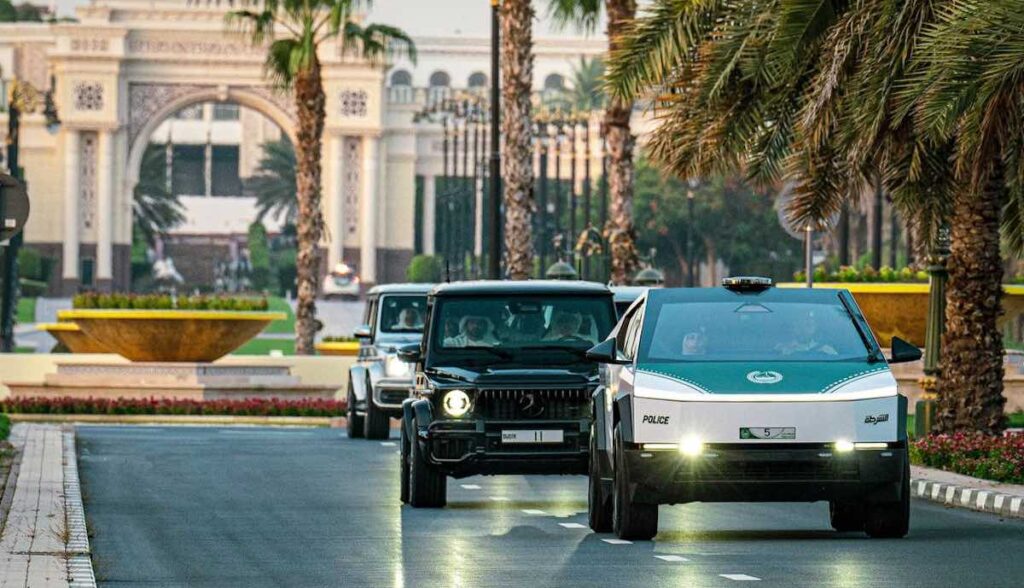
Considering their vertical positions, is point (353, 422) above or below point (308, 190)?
below

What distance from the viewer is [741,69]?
25.0m

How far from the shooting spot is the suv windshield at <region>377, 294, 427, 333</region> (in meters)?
31.2

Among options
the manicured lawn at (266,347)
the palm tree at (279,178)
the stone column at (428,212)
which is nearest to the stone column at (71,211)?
the stone column at (428,212)

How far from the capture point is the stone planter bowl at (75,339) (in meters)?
52.9

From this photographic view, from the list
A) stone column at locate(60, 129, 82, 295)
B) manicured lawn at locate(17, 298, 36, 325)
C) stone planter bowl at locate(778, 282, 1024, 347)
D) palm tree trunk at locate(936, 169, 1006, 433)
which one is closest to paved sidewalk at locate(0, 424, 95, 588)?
palm tree trunk at locate(936, 169, 1006, 433)

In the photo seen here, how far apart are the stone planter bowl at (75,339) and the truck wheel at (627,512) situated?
120ft

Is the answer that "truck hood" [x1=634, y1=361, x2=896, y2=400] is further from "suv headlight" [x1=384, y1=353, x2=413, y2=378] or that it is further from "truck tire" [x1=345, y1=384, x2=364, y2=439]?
"truck tire" [x1=345, y1=384, x2=364, y2=439]

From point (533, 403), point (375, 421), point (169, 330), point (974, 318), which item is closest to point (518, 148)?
point (169, 330)

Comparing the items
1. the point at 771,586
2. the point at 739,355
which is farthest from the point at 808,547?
the point at 771,586

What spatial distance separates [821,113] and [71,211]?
10462cm

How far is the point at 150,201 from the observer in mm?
153375

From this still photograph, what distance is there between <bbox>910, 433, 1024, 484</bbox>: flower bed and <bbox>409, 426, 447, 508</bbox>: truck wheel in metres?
4.99

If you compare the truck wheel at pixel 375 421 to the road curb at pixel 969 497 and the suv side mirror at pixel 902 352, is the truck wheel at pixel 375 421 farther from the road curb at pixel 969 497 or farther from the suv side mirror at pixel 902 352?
the suv side mirror at pixel 902 352

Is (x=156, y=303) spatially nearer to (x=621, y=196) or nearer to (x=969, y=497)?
(x=621, y=196)
